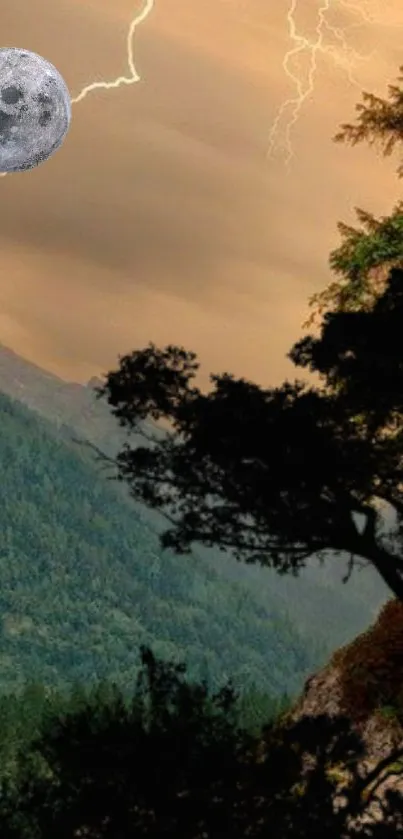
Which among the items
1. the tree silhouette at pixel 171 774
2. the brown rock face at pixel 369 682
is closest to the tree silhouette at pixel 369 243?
the brown rock face at pixel 369 682

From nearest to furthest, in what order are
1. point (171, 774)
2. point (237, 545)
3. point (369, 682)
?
point (171, 774), point (237, 545), point (369, 682)

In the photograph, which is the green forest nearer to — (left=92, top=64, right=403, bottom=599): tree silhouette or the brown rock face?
(left=92, top=64, right=403, bottom=599): tree silhouette

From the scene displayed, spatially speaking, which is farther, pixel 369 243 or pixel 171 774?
pixel 369 243

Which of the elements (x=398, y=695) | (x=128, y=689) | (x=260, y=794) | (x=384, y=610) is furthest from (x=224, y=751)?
(x=128, y=689)

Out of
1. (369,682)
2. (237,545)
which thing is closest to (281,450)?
(237,545)

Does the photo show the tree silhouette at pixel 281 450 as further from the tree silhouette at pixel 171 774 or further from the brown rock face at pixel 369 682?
the brown rock face at pixel 369 682

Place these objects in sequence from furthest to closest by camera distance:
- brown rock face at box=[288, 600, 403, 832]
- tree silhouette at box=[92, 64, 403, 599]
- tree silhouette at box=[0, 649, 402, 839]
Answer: brown rock face at box=[288, 600, 403, 832]
tree silhouette at box=[92, 64, 403, 599]
tree silhouette at box=[0, 649, 402, 839]

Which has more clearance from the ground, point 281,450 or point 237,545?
point 281,450

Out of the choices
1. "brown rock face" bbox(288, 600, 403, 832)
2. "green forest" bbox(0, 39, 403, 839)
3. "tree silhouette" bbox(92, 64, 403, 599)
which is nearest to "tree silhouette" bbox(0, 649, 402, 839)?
"green forest" bbox(0, 39, 403, 839)

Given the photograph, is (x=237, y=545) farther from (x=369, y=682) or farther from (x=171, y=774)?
(x=369, y=682)

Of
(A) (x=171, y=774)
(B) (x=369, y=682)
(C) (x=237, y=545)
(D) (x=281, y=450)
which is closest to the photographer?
(A) (x=171, y=774)

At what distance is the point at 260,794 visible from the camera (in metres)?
7.04

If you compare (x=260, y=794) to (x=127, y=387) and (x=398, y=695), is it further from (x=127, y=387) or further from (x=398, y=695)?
(x=398, y=695)

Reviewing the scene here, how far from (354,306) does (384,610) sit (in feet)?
15.2
